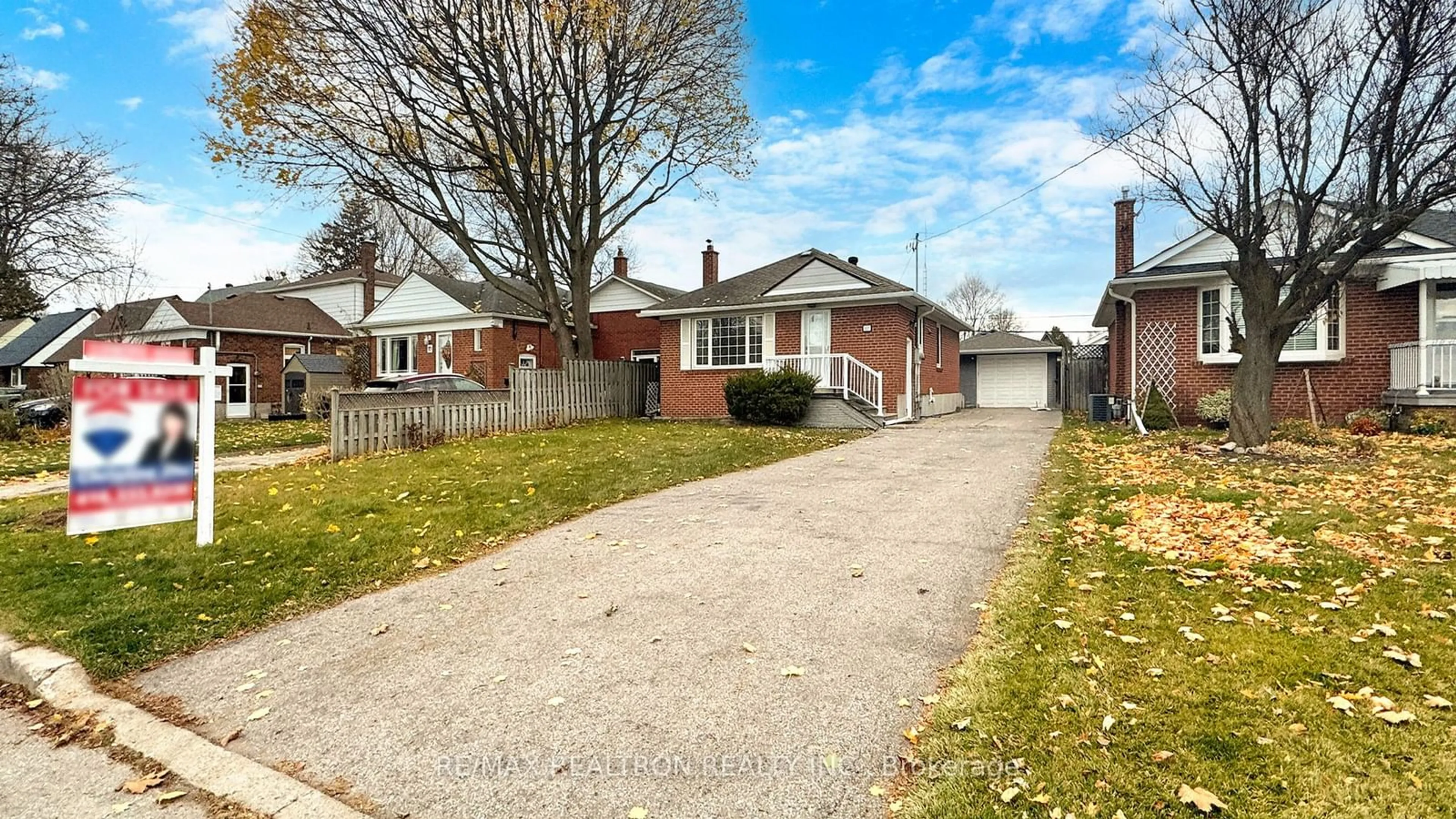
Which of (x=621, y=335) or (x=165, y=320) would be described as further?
(x=165, y=320)

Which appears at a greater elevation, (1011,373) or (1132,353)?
(1011,373)

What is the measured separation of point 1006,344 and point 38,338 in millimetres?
47467

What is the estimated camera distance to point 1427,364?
13.6m

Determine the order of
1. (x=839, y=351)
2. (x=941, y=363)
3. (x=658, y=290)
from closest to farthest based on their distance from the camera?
(x=839, y=351) < (x=941, y=363) < (x=658, y=290)

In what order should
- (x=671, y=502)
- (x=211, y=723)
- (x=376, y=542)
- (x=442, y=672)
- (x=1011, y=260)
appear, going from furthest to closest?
(x=1011, y=260) → (x=671, y=502) → (x=376, y=542) → (x=442, y=672) → (x=211, y=723)

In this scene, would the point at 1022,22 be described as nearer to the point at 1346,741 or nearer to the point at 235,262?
the point at 1346,741

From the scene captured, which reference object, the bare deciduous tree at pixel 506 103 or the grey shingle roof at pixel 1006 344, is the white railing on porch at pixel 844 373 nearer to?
the bare deciduous tree at pixel 506 103

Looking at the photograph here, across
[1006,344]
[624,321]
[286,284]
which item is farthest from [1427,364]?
[286,284]

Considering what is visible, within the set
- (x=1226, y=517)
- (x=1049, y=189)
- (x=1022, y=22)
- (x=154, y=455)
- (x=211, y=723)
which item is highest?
(x=1022, y=22)

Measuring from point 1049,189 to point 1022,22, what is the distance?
5.31 meters

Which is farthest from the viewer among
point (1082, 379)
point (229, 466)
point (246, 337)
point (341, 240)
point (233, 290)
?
point (341, 240)

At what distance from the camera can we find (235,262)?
46.8 m

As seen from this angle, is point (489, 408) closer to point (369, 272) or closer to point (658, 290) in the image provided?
point (658, 290)

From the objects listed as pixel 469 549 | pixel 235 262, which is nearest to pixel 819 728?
pixel 469 549
